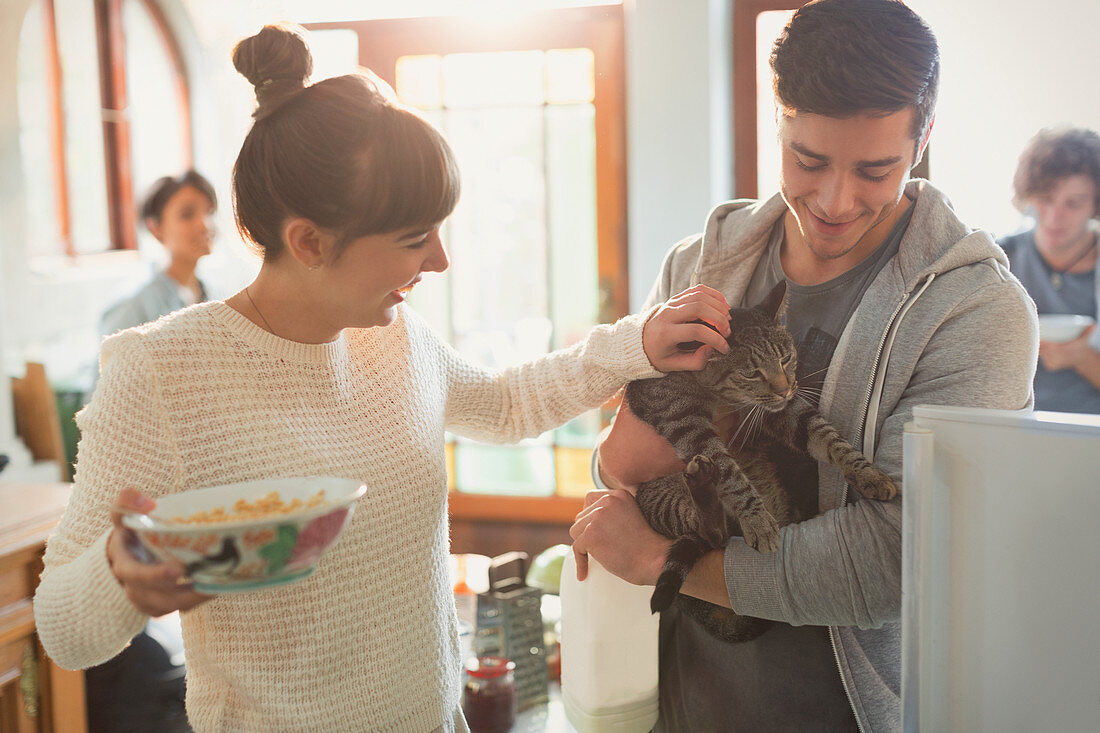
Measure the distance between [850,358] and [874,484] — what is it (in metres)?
0.16

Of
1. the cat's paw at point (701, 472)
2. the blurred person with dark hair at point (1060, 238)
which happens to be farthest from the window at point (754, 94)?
the cat's paw at point (701, 472)

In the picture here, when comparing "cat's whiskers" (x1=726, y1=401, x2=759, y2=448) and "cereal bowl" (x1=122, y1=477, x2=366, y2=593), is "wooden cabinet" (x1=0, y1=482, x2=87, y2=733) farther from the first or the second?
"cat's whiskers" (x1=726, y1=401, x2=759, y2=448)

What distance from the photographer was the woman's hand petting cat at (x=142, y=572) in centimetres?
79

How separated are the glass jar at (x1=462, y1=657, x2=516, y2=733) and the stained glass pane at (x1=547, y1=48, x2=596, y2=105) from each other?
7.65 ft

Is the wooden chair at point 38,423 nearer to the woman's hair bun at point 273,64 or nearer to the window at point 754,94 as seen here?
the woman's hair bun at point 273,64

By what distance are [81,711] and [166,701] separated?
0.16 metres

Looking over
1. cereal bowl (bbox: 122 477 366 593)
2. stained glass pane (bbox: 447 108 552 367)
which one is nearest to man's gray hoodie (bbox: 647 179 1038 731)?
cereal bowl (bbox: 122 477 366 593)

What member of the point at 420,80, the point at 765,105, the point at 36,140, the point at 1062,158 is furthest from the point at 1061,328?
the point at 36,140

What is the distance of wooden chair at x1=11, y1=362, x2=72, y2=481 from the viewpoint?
2.82 m

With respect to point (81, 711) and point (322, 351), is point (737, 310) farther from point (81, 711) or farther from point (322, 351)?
point (81, 711)

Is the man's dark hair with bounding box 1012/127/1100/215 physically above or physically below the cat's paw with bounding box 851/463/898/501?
above

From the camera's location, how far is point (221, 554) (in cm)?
76

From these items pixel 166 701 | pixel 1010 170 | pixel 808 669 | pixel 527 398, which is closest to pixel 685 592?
pixel 808 669

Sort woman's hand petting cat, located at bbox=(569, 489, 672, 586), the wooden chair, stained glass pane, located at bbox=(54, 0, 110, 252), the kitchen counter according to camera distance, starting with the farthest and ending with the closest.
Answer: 1. stained glass pane, located at bbox=(54, 0, 110, 252)
2. the wooden chair
3. the kitchen counter
4. woman's hand petting cat, located at bbox=(569, 489, 672, 586)
